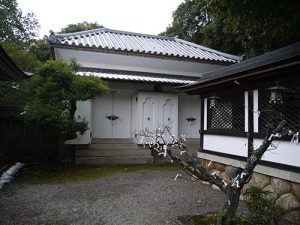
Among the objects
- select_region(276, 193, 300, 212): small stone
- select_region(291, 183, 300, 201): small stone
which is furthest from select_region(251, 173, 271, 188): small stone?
select_region(291, 183, 300, 201): small stone

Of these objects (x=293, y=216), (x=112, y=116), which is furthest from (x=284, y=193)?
(x=112, y=116)

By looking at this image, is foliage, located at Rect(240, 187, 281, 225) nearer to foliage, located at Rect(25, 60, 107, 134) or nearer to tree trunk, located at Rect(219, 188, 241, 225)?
tree trunk, located at Rect(219, 188, 241, 225)

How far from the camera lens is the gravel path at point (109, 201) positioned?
5.31 metres

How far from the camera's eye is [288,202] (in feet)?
18.5

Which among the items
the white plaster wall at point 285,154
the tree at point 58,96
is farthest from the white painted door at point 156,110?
the white plaster wall at point 285,154

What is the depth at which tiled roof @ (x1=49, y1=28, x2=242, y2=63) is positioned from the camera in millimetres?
12774

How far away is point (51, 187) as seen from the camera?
770 cm

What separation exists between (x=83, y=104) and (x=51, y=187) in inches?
177

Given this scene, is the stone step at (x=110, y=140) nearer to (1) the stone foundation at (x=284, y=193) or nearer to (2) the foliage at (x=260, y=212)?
(1) the stone foundation at (x=284, y=193)

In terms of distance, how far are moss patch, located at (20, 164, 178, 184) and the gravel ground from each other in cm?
57

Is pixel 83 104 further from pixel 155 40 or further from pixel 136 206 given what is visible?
pixel 155 40

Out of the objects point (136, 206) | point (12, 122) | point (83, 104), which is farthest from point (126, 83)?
point (136, 206)

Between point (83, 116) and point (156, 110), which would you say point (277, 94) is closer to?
point (156, 110)

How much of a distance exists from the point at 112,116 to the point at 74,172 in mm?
3548
